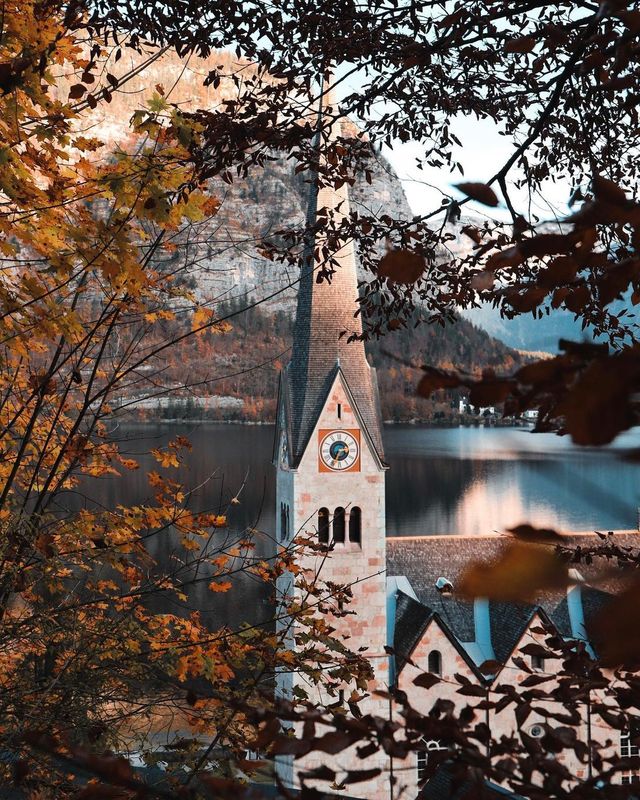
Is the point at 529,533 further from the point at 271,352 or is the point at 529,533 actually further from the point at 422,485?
the point at 422,485

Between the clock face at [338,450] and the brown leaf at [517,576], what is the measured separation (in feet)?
58.9

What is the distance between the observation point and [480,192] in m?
1.56

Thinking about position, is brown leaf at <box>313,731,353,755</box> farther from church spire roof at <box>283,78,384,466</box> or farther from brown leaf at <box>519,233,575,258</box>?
church spire roof at <box>283,78,384,466</box>

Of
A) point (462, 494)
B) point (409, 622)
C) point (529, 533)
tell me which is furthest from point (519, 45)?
point (462, 494)

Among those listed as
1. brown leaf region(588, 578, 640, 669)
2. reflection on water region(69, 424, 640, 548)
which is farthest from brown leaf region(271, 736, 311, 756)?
reflection on water region(69, 424, 640, 548)

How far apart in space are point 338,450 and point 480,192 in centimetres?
1751

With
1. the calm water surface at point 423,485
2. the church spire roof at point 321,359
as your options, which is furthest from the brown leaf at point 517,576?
the calm water surface at point 423,485

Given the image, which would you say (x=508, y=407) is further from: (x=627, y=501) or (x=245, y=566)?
(x=245, y=566)

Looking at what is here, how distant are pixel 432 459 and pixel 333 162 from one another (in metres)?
45.5

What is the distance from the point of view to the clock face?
18969mm

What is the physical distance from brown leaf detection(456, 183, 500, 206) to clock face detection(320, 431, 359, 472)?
685 inches

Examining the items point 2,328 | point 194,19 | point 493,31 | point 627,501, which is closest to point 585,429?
point 627,501

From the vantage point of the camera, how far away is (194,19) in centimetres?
440

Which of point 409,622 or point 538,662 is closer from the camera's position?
point 538,662
